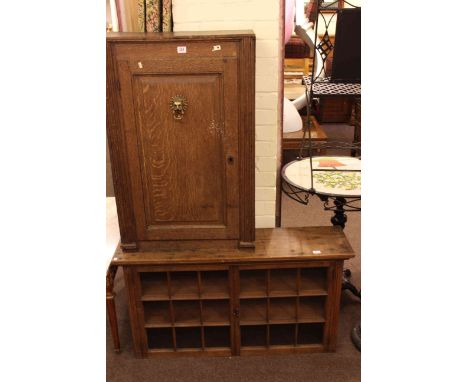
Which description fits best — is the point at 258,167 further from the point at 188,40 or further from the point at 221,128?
the point at 188,40

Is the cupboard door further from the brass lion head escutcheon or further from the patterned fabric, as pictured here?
the patterned fabric

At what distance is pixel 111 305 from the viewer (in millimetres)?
2127

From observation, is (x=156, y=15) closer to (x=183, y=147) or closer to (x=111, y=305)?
(x=183, y=147)

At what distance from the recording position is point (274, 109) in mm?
2168

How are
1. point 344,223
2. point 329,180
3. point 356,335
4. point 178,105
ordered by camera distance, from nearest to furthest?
point 178,105, point 329,180, point 356,335, point 344,223

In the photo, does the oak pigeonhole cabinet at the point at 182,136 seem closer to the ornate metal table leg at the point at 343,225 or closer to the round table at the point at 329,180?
the round table at the point at 329,180

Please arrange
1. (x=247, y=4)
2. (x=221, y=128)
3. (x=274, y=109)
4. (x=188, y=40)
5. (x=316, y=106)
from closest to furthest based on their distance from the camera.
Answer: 1. (x=188, y=40)
2. (x=221, y=128)
3. (x=247, y=4)
4. (x=274, y=109)
5. (x=316, y=106)

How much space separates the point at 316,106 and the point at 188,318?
14.3 ft

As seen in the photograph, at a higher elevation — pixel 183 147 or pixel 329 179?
pixel 183 147

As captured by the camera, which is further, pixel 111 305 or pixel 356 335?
pixel 356 335

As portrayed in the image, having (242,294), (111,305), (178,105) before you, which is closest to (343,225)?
(242,294)

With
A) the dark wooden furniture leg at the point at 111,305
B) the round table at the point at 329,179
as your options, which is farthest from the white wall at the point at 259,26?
the dark wooden furniture leg at the point at 111,305

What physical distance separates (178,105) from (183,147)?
0.18 m

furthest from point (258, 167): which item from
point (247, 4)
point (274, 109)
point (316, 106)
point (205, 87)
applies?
point (316, 106)
